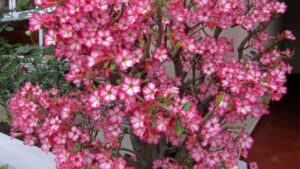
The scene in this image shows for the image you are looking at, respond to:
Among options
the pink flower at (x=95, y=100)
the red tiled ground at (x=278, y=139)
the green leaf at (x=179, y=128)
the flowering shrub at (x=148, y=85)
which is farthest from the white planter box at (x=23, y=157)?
the green leaf at (x=179, y=128)

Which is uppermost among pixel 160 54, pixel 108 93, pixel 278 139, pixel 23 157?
pixel 160 54

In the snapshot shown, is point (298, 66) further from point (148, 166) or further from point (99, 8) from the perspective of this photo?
point (99, 8)

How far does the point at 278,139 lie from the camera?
2848 millimetres

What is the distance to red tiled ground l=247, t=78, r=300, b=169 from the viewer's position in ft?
8.00

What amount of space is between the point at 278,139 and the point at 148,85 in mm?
2250

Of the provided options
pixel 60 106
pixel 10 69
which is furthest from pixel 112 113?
pixel 10 69

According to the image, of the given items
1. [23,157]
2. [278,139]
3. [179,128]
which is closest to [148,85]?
[179,128]

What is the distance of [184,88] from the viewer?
151 centimetres

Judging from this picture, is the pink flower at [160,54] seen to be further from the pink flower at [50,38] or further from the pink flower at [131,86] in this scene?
the pink flower at [50,38]

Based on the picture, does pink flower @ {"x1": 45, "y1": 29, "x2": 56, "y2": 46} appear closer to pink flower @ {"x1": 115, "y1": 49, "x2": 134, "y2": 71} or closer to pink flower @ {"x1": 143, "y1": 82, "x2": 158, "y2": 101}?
pink flower @ {"x1": 115, "y1": 49, "x2": 134, "y2": 71}

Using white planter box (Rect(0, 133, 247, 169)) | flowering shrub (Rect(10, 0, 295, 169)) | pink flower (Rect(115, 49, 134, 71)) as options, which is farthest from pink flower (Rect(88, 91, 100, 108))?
white planter box (Rect(0, 133, 247, 169))

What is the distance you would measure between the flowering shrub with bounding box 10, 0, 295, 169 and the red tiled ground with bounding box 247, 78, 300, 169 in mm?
1229

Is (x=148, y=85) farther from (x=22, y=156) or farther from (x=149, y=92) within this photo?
(x=22, y=156)

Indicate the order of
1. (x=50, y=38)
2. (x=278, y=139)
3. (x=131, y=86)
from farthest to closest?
(x=278, y=139) < (x=50, y=38) < (x=131, y=86)
